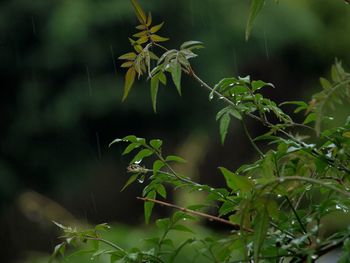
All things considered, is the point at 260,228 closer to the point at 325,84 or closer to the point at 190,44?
the point at 325,84

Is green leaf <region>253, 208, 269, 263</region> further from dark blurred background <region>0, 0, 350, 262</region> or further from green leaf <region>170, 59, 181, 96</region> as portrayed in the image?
dark blurred background <region>0, 0, 350, 262</region>

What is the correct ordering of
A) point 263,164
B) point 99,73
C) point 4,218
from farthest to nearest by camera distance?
point 4,218, point 99,73, point 263,164

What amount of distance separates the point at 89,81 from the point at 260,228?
23.8 ft

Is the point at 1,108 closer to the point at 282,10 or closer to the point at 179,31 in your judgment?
the point at 179,31

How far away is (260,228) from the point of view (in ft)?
2.93

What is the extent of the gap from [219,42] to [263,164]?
7482 millimetres

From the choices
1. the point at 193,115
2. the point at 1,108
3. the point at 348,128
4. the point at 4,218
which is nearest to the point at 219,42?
the point at 193,115

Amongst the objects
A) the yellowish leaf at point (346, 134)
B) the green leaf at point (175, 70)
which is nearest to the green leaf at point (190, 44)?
the green leaf at point (175, 70)

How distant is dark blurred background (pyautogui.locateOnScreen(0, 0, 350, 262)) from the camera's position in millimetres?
7984

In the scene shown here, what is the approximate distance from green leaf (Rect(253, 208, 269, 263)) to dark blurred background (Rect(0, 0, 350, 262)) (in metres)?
6.97

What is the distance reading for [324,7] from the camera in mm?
9812

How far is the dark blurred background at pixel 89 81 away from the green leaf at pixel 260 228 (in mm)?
6966

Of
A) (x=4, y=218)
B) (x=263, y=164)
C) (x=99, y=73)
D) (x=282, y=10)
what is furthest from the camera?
(x=4, y=218)

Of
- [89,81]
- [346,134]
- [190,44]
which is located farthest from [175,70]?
[89,81]
